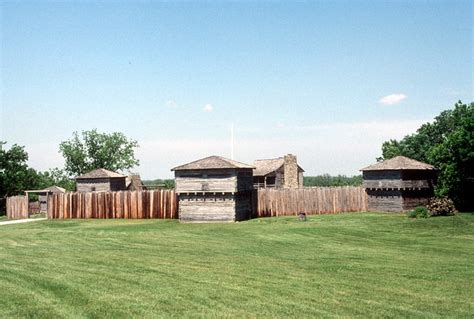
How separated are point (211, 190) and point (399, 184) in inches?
612

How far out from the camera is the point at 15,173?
6000 centimetres

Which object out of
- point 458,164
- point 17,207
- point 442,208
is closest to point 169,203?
point 17,207

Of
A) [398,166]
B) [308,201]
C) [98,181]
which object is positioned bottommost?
[308,201]

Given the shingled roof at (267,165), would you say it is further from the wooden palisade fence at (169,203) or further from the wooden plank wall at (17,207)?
the wooden plank wall at (17,207)

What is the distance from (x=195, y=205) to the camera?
3544 cm

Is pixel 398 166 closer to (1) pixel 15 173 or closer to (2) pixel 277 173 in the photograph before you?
(2) pixel 277 173

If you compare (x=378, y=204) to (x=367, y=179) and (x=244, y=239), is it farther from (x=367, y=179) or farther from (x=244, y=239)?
(x=244, y=239)

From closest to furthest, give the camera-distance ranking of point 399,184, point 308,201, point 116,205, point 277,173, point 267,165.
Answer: point 399,184
point 308,201
point 116,205
point 277,173
point 267,165

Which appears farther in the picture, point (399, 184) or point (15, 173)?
point (15, 173)

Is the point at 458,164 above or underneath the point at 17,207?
above

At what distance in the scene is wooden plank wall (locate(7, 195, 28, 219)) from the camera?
148 ft

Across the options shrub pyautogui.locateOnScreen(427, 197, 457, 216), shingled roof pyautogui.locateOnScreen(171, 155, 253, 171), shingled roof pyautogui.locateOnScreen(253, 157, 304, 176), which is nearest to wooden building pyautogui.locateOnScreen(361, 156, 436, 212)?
shrub pyautogui.locateOnScreen(427, 197, 457, 216)

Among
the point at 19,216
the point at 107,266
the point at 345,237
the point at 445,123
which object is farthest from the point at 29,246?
the point at 445,123

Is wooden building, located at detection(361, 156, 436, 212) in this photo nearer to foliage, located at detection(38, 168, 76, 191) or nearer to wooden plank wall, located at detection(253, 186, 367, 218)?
wooden plank wall, located at detection(253, 186, 367, 218)
